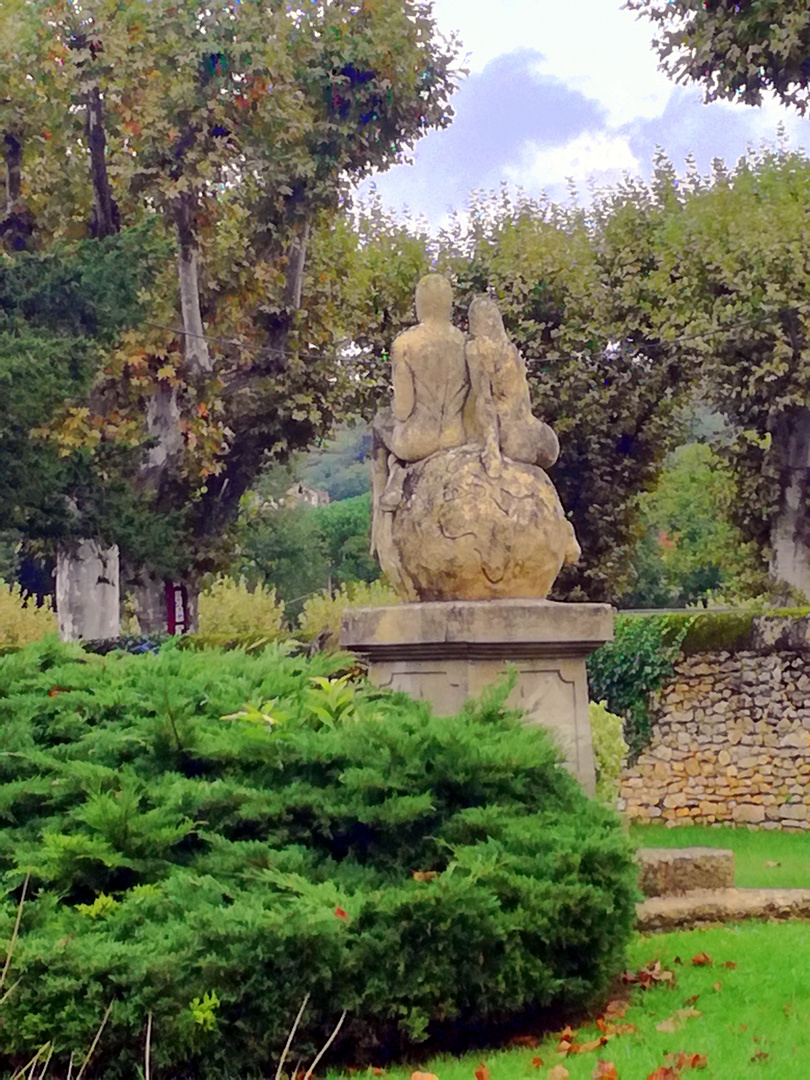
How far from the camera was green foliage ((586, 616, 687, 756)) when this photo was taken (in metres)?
16.3

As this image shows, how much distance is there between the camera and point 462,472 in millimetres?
6637

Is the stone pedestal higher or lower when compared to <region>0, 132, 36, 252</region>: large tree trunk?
lower

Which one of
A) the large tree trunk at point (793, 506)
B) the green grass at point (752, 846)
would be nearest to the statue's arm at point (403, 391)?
the green grass at point (752, 846)

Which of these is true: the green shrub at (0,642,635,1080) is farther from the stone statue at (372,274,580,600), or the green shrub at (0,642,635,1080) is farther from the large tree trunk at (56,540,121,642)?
the large tree trunk at (56,540,121,642)

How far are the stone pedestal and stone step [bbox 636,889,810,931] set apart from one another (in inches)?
27.7

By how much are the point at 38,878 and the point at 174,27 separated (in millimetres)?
18920

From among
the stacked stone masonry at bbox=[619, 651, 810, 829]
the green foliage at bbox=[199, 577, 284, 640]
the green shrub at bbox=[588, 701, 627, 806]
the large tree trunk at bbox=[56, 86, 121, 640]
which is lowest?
the stacked stone masonry at bbox=[619, 651, 810, 829]

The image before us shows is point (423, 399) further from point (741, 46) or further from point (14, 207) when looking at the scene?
point (14, 207)

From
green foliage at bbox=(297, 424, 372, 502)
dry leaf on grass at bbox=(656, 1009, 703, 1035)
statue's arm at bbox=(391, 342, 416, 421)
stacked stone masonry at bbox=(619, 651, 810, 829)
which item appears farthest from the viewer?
green foliage at bbox=(297, 424, 372, 502)

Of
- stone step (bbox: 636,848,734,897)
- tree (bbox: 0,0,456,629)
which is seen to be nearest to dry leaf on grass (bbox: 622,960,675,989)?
stone step (bbox: 636,848,734,897)

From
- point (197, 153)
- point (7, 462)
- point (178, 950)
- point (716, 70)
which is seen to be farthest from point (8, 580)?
point (178, 950)

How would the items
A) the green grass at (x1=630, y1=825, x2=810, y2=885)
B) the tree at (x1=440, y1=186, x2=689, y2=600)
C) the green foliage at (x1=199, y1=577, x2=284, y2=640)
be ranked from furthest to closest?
the green foliage at (x1=199, y1=577, x2=284, y2=640) < the tree at (x1=440, y1=186, x2=689, y2=600) < the green grass at (x1=630, y1=825, x2=810, y2=885)

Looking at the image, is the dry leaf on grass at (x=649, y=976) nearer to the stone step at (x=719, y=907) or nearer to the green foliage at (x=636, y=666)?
the stone step at (x=719, y=907)

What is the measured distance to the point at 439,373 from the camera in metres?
7.06
